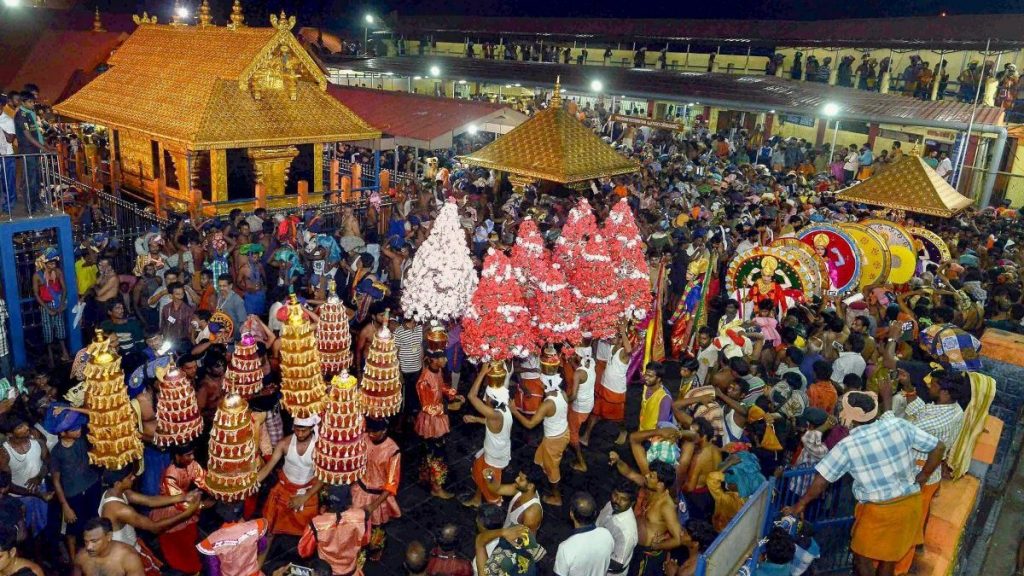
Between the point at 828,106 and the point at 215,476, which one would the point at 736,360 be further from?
the point at 828,106

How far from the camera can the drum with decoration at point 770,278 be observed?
958 cm

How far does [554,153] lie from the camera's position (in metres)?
13.6

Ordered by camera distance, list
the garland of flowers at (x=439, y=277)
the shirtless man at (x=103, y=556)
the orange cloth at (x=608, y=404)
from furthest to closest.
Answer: the orange cloth at (x=608, y=404)
the garland of flowers at (x=439, y=277)
the shirtless man at (x=103, y=556)

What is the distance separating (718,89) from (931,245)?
14.8 m

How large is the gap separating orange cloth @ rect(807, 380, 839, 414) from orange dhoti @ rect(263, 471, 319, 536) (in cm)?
470

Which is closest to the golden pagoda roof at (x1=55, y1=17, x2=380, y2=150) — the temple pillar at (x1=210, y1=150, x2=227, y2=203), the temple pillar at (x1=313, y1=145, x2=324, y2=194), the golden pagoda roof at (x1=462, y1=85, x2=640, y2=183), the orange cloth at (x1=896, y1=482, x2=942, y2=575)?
the temple pillar at (x1=210, y1=150, x2=227, y2=203)

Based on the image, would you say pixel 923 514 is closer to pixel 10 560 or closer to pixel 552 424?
pixel 552 424

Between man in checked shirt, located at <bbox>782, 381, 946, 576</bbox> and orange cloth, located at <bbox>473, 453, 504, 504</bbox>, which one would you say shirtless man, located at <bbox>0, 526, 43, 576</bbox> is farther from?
man in checked shirt, located at <bbox>782, 381, 946, 576</bbox>

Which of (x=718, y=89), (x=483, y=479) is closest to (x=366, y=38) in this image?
(x=718, y=89)

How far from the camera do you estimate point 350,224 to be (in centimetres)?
1181

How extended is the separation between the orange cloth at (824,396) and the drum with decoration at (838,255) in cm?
364

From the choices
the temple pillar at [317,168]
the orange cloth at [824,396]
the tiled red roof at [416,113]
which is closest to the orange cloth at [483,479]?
the orange cloth at [824,396]

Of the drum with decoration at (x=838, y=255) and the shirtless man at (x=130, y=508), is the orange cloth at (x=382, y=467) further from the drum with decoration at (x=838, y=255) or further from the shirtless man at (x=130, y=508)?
the drum with decoration at (x=838, y=255)

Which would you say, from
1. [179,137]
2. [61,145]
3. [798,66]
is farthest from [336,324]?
[798,66]
